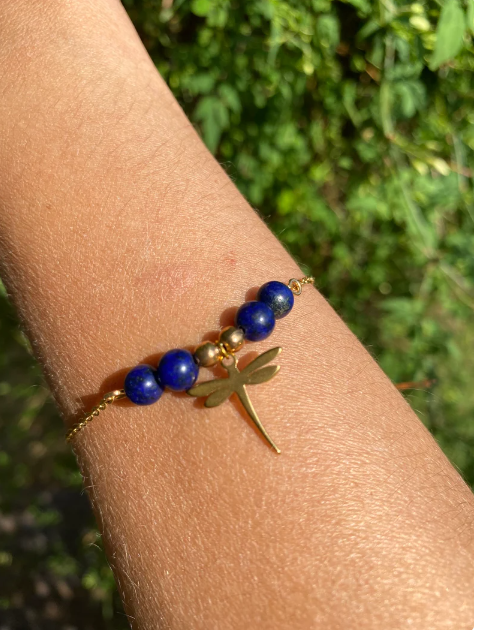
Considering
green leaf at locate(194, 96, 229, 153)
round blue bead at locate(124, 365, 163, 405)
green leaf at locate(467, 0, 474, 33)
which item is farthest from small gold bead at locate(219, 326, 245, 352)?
green leaf at locate(467, 0, 474, 33)

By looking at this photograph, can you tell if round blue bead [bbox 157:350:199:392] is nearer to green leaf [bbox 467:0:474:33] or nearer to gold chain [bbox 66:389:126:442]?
gold chain [bbox 66:389:126:442]

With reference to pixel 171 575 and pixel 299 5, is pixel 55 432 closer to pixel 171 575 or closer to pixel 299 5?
pixel 171 575

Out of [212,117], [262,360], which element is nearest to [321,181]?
[212,117]

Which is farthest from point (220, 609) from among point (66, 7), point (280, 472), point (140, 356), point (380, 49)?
point (380, 49)

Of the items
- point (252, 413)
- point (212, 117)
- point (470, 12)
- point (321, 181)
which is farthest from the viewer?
point (321, 181)

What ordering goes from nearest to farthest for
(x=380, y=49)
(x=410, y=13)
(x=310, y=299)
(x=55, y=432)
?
(x=310, y=299)
(x=410, y=13)
(x=380, y=49)
(x=55, y=432)

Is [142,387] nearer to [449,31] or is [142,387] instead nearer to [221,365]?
[221,365]

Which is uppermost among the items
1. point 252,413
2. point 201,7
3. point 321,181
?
point 201,7

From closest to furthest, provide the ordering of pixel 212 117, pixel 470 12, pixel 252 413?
pixel 252 413, pixel 470 12, pixel 212 117
